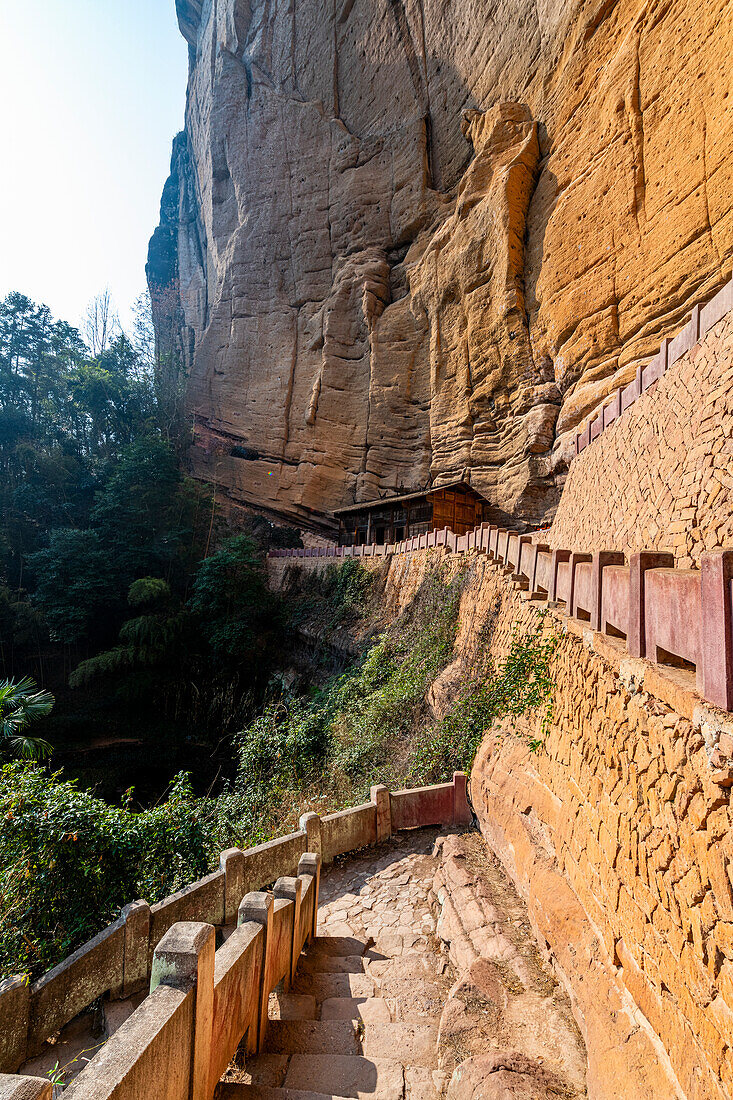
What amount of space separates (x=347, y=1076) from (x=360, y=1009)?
76cm

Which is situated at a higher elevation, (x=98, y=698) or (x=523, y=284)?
(x=523, y=284)

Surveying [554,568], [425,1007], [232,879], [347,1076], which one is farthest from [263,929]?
[554,568]

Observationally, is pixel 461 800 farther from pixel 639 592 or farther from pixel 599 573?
pixel 639 592

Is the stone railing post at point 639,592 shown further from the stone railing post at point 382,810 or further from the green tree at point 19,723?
the green tree at point 19,723

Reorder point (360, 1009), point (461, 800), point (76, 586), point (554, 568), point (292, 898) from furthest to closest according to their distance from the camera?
point (76, 586) → point (461, 800) → point (554, 568) → point (292, 898) → point (360, 1009)

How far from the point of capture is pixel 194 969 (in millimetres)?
2256

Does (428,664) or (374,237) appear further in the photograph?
(374,237)

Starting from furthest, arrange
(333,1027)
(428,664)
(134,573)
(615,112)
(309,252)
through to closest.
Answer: (309,252) → (134,573) → (615,112) → (428,664) → (333,1027)

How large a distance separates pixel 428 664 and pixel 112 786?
11.9 metres

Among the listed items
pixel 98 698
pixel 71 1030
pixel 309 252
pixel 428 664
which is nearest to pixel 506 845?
pixel 71 1030

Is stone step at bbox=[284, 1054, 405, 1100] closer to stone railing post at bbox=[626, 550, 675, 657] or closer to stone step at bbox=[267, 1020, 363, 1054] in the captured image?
stone step at bbox=[267, 1020, 363, 1054]

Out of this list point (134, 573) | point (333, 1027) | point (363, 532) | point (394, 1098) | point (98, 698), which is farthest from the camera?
point (363, 532)

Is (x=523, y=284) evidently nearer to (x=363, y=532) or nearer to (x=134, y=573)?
(x=363, y=532)

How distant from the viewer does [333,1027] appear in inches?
135
